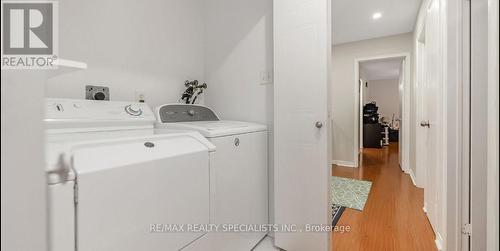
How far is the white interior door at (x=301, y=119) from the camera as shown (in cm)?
143

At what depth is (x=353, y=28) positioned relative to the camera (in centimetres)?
343

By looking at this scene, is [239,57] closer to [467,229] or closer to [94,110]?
[94,110]

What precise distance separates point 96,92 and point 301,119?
1261 mm

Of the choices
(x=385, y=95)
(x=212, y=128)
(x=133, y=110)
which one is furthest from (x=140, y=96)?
(x=385, y=95)

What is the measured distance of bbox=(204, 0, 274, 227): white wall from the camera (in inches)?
70.2

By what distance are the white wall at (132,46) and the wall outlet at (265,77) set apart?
0.61m

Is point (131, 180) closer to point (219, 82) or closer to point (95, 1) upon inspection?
point (95, 1)

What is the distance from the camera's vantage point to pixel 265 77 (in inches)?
70.0

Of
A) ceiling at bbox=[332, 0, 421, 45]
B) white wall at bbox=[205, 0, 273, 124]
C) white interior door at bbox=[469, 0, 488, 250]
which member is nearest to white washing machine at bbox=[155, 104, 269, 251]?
white wall at bbox=[205, 0, 273, 124]

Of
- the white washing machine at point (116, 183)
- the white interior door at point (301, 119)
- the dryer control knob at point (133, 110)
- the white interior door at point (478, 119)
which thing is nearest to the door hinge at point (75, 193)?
the white washing machine at point (116, 183)

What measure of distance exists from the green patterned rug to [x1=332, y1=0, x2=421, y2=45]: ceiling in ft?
7.25

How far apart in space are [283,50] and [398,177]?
295 centimetres

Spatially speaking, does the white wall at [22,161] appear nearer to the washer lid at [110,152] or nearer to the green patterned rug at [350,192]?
the washer lid at [110,152]

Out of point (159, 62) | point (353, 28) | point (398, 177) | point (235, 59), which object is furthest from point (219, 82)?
point (398, 177)
